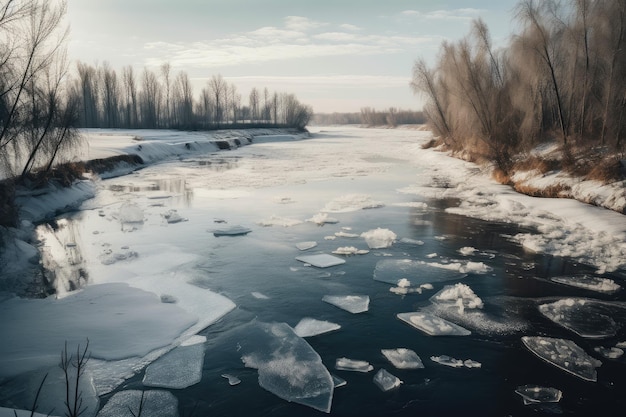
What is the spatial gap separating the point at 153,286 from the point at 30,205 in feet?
28.3

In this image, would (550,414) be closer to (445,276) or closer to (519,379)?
(519,379)

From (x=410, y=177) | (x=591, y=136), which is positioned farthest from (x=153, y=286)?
(x=591, y=136)

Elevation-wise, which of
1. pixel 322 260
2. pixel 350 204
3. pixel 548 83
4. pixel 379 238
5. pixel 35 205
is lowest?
pixel 322 260

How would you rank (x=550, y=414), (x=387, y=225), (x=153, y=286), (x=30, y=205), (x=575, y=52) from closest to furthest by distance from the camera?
(x=550, y=414), (x=153, y=286), (x=387, y=225), (x=30, y=205), (x=575, y=52)

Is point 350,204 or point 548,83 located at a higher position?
point 548,83

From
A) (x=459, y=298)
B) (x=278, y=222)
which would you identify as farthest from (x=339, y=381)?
(x=278, y=222)

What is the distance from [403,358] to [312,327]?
1.36m

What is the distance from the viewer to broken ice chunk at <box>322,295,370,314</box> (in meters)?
6.21

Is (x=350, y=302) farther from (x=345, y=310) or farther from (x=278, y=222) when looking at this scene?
(x=278, y=222)

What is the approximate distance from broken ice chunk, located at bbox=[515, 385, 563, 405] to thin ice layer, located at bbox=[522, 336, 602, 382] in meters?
0.55

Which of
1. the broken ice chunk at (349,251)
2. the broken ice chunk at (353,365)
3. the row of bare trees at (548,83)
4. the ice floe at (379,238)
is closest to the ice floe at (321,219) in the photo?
the ice floe at (379,238)

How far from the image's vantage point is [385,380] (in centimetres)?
445

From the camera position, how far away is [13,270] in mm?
7762

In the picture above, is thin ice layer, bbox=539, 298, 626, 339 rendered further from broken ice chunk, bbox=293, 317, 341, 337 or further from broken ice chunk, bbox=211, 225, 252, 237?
broken ice chunk, bbox=211, 225, 252, 237
